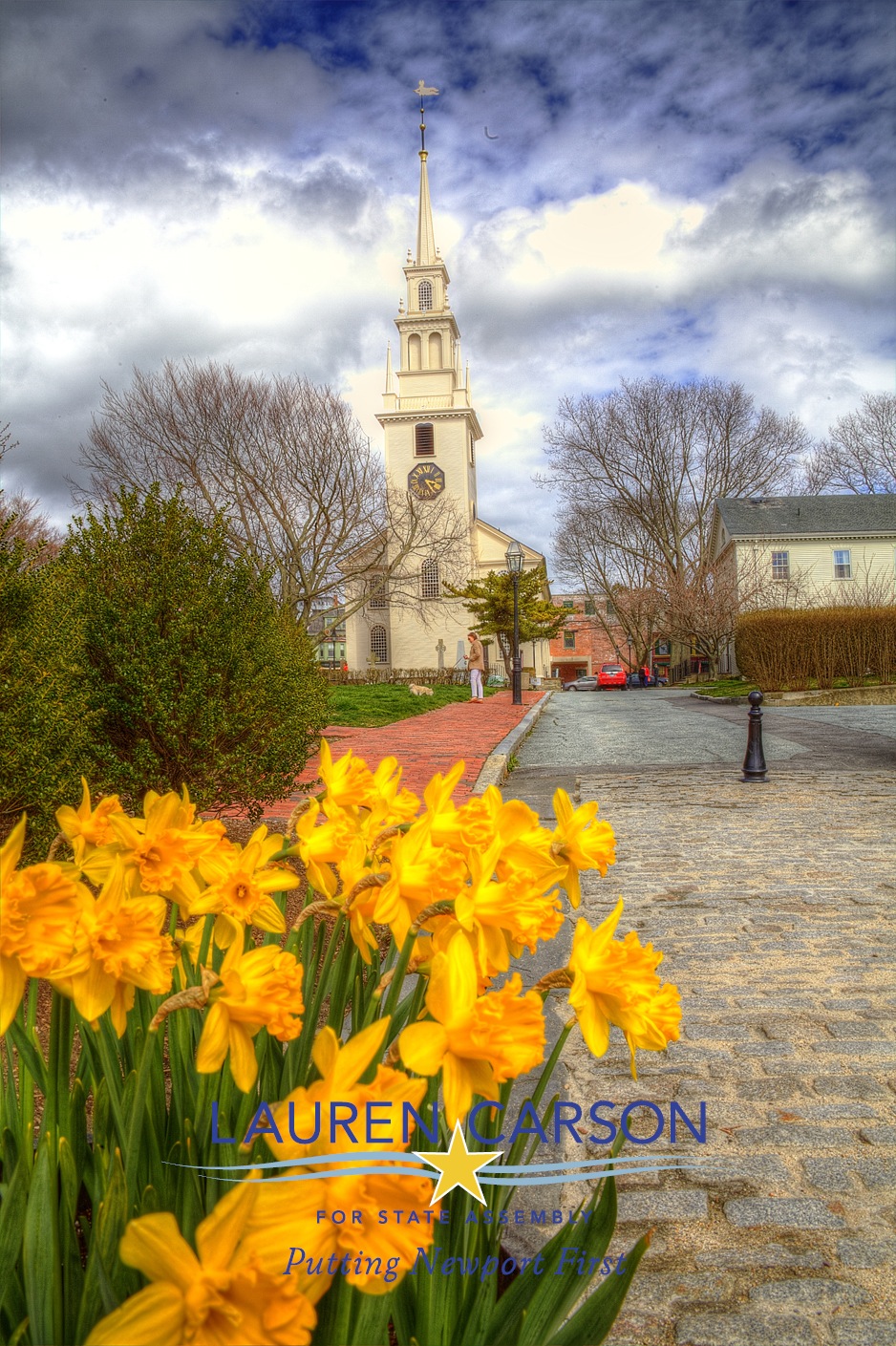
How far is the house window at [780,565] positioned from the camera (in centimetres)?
4656

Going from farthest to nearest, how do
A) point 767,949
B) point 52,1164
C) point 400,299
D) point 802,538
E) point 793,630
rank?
1. point 400,299
2. point 802,538
3. point 793,630
4. point 767,949
5. point 52,1164

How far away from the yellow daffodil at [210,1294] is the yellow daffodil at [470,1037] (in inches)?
8.4

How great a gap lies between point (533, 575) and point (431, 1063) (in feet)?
139

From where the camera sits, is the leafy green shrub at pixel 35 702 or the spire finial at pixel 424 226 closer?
the leafy green shrub at pixel 35 702

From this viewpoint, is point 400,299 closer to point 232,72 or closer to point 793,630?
point 793,630

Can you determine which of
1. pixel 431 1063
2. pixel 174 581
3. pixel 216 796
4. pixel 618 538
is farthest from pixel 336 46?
pixel 618 538

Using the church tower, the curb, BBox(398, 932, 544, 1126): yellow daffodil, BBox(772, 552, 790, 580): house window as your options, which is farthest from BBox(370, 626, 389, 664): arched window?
BBox(398, 932, 544, 1126): yellow daffodil

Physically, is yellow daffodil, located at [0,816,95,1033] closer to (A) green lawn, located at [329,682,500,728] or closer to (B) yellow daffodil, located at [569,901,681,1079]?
(B) yellow daffodil, located at [569,901,681,1079]


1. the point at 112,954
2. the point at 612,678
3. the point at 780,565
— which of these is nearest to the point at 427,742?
the point at 112,954

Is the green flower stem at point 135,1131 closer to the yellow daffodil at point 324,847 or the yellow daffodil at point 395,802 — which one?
the yellow daffodil at point 324,847

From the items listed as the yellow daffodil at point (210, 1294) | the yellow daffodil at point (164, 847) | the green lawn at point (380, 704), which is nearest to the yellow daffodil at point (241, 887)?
the yellow daffodil at point (164, 847)

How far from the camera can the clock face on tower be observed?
5078cm

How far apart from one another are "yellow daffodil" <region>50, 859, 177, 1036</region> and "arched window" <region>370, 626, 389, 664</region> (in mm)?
52565

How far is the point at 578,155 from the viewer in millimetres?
2430
